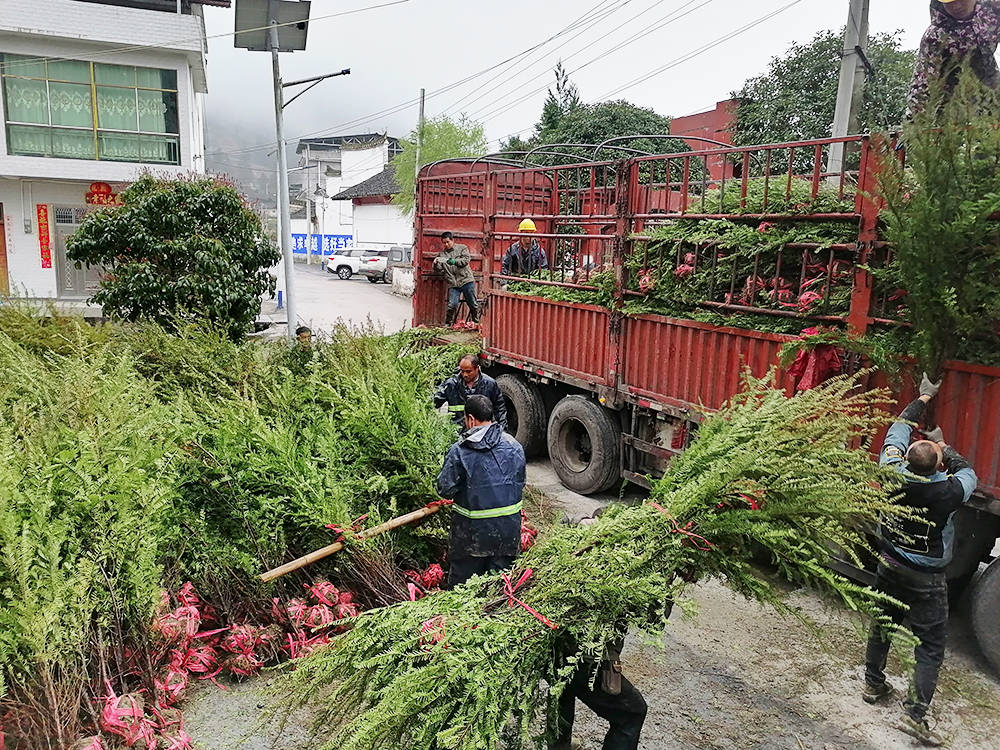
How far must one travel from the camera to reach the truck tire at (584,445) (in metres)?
7.54

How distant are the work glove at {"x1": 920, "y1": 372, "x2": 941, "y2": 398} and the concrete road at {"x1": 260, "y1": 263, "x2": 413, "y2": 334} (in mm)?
12179

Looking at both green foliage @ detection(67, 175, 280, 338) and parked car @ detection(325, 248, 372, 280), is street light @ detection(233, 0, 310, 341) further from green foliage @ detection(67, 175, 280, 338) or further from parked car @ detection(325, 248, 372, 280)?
parked car @ detection(325, 248, 372, 280)

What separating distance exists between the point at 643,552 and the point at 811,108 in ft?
58.2

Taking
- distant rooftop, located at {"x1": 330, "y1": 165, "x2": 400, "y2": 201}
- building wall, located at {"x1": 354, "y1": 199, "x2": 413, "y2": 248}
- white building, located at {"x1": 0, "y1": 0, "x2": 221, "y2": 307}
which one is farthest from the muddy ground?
distant rooftop, located at {"x1": 330, "y1": 165, "x2": 400, "y2": 201}

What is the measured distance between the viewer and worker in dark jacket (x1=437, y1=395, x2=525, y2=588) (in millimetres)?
4410

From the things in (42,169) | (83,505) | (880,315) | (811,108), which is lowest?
(83,505)

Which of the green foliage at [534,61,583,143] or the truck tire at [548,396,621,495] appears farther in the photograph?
the green foliage at [534,61,583,143]

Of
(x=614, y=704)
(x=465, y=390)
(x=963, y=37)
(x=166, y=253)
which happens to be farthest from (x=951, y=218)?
(x=166, y=253)

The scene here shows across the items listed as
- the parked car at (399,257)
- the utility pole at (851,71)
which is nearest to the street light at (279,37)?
the utility pole at (851,71)

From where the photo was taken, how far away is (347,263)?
3959 centimetres

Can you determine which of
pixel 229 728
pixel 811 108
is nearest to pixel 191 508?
pixel 229 728

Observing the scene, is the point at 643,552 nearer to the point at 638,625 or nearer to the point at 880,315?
the point at 638,625

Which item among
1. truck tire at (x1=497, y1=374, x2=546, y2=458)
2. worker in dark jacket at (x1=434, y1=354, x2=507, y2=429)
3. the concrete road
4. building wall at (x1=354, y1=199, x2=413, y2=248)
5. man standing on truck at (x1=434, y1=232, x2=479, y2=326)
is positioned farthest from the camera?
building wall at (x1=354, y1=199, x2=413, y2=248)

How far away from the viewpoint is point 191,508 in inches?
190
